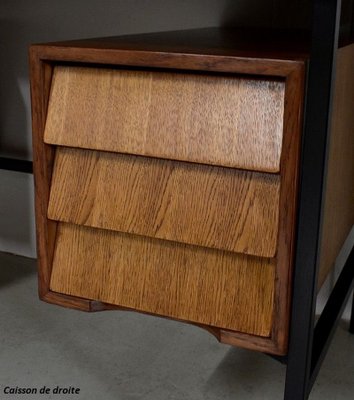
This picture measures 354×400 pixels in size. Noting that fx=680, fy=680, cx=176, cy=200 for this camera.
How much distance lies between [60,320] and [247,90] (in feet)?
2.85

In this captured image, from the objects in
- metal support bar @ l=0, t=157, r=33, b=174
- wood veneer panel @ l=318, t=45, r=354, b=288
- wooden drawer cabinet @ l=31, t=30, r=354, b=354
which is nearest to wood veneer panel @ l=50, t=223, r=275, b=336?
wooden drawer cabinet @ l=31, t=30, r=354, b=354

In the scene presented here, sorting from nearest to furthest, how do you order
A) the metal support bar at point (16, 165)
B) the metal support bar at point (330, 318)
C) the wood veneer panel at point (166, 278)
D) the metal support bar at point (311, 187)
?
the metal support bar at point (311, 187)
the wood veneer panel at point (166, 278)
the metal support bar at point (330, 318)
the metal support bar at point (16, 165)

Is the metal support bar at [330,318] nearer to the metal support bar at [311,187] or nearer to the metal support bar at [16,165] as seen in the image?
the metal support bar at [311,187]

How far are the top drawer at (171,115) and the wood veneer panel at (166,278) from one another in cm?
12

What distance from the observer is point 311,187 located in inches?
28.0

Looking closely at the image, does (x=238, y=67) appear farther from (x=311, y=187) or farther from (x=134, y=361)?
Answer: (x=134, y=361)

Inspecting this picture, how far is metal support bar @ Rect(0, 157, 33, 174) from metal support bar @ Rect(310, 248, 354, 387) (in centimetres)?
83

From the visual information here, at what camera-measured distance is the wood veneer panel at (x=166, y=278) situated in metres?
0.78

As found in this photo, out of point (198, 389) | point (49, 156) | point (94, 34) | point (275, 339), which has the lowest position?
point (198, 389)

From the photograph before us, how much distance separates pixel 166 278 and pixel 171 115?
201mm

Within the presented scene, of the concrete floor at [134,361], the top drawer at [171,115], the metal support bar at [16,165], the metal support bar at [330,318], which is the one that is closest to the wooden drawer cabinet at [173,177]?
the top drawer at [171,115]

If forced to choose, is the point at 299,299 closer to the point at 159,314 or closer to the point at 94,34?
the point at 159,314

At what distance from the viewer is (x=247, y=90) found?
28.3 inches

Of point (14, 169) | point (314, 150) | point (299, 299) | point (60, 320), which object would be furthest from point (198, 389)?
point (14, 169)
